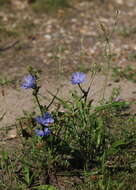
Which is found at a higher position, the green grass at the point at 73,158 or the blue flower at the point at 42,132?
the blue flower at the point at 42,132

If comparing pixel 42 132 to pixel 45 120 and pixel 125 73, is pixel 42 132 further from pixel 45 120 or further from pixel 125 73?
pixel 125 73

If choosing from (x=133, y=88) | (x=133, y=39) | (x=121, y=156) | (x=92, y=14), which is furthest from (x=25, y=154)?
(x=92, y=14)

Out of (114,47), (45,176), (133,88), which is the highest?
(114,47)

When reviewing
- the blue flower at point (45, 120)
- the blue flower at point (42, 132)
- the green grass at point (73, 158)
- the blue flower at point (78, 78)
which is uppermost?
the blue flower at point (78, 78)

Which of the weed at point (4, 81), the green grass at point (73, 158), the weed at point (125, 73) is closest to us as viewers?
the green grass at point (73, 158)

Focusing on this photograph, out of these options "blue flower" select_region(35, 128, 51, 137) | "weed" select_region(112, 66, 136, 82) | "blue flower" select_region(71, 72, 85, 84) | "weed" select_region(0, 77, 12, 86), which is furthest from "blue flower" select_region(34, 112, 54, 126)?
"weed" select_region(112, 66, 136, 82)

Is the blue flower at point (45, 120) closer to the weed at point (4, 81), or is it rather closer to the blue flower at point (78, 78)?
the blue flower at point (78, 78)

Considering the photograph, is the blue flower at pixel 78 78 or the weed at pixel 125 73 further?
the weed at pixel 125 73

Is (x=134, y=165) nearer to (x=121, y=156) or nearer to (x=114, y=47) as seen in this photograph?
(x=121, y=156)

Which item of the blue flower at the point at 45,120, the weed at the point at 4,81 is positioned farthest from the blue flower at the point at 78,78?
the weed at the point at 4,81

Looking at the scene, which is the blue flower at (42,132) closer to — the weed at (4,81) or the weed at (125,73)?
the weed at (4,81)

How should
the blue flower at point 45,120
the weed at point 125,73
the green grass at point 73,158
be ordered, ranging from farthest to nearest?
1. the weed at point 125,73
2. the green grass at point 73,158
3. the blue flower at point 45,120
